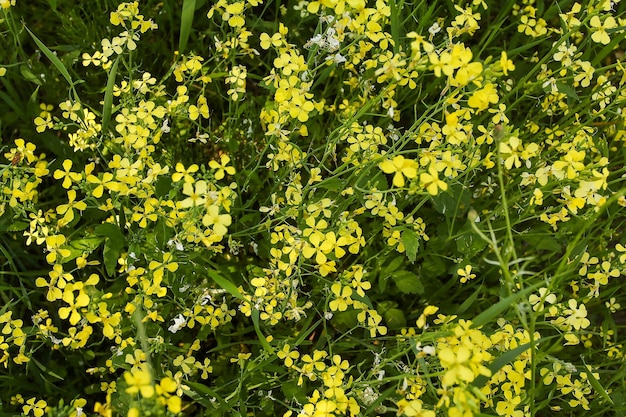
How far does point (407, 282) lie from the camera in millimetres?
2676

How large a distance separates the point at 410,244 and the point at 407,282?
0.49m

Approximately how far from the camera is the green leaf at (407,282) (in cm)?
266

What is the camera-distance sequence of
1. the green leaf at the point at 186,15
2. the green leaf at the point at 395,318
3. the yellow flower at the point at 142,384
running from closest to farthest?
the yellow flower at the point at 142,384 → the green leaf at the point at 186,15 → the green leaf at the point at 395,318

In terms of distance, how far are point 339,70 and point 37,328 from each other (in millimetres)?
1678

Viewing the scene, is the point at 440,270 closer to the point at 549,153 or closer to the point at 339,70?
the point at 549,153

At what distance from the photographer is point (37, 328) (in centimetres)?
237

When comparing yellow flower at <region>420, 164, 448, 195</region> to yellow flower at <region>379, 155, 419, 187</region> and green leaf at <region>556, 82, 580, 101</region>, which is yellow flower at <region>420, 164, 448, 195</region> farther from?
green leaf at <region>556, 82, 580, 101</region>

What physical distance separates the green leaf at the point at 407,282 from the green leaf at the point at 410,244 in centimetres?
43

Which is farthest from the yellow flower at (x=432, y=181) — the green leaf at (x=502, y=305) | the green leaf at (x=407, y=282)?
the green leaf at (x=407, y=282)

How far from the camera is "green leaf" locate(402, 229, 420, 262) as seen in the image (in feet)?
7.24

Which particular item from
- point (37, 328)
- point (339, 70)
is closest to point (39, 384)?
point (37, 328)

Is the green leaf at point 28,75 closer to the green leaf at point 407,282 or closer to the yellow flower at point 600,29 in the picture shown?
the green leaf at point 407,282

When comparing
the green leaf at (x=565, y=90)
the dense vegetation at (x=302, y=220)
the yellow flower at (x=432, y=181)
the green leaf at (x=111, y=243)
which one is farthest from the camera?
the green leaf at (x=565, y=90)

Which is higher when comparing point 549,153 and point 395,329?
point 549,153
